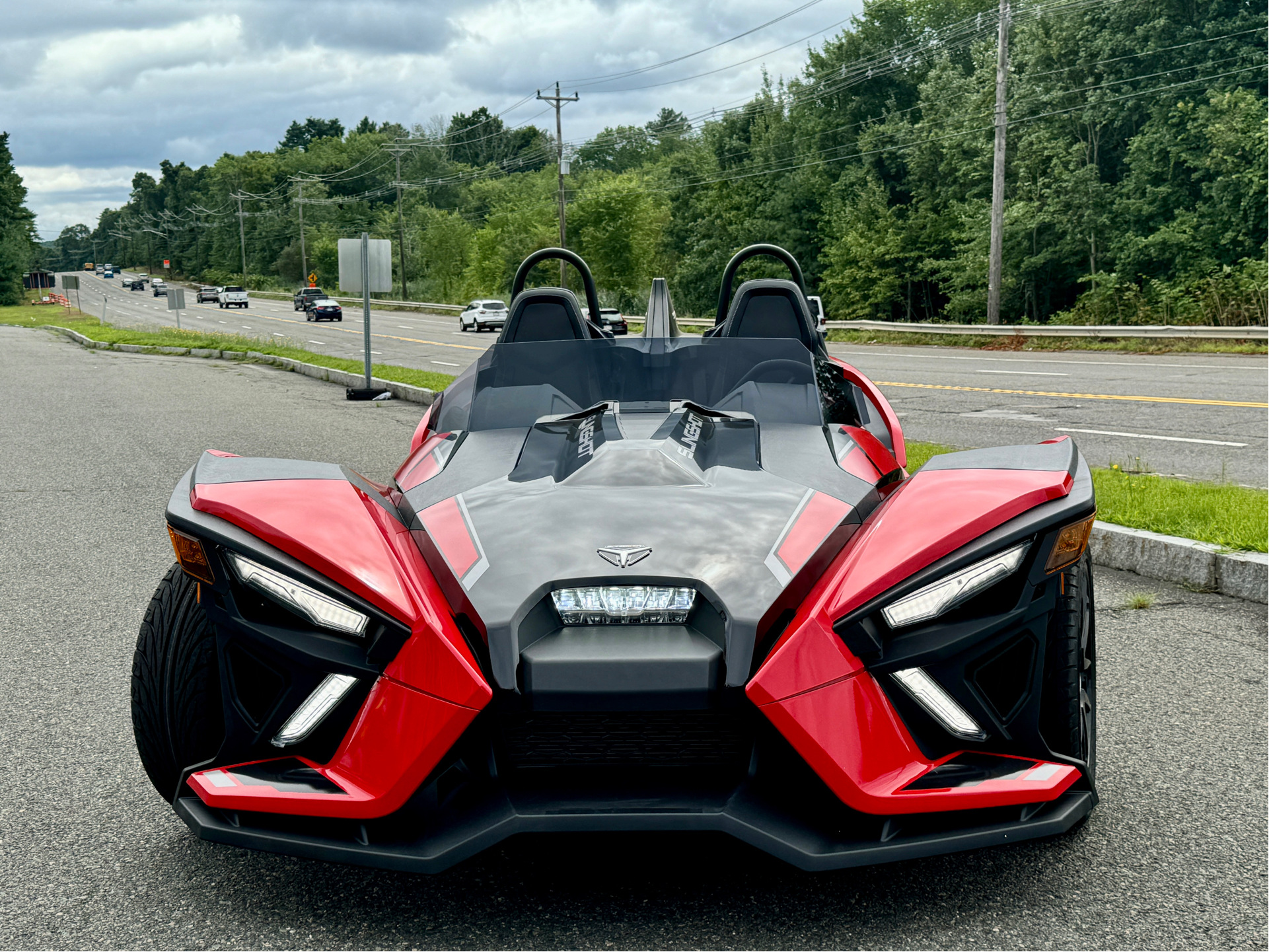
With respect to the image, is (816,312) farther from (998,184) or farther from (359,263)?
(998,184)

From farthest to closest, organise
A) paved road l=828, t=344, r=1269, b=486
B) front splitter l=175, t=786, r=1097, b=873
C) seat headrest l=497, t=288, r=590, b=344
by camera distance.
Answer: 1. paved road l=828, t=344, r=1269, b=486
2. seat headrest l=497, t=288, r=590, b=344
3. front splitter l=175, t=786, r=1097, b=873

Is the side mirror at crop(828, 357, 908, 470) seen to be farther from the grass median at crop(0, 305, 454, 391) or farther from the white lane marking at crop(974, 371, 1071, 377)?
the white lane marking at crop(974, 371, 1071, 377)

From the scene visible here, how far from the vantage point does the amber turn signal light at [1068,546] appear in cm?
229

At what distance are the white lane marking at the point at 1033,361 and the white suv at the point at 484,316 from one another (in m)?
18.0

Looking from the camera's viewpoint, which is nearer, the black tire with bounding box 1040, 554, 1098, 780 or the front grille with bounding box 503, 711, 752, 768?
the front grille with bounding box 503, 711, 752, 768

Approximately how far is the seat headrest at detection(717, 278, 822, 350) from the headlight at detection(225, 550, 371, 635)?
234 centimetres

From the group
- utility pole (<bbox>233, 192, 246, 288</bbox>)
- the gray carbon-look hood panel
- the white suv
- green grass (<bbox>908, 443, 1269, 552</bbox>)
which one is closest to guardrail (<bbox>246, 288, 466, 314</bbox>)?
the white suv

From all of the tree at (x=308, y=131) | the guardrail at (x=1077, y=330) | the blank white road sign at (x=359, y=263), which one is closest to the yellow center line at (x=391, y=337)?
the guardrail at (x=1077, y=330)

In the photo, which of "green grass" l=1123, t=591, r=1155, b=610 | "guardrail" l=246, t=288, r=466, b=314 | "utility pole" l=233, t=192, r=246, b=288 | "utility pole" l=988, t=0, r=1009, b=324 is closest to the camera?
"green grass" l=1123, t=591, r=1155, b=610

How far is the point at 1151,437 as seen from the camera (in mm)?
10328

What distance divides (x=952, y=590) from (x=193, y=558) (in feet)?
5.24

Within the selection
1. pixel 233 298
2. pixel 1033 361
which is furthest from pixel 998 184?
pixel 233 298

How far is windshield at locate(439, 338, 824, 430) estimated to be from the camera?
11.8 feet

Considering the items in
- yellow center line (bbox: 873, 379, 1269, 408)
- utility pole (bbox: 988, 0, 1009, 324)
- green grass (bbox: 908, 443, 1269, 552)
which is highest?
utility pole (bbox: 988, 0, 1009, 324)
